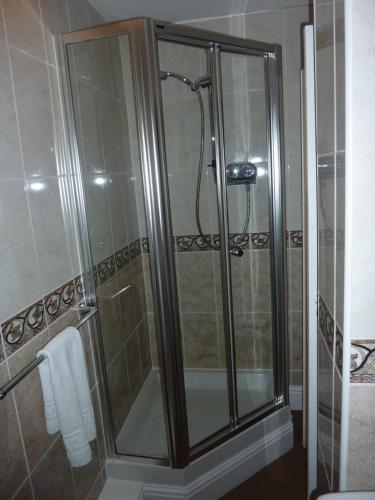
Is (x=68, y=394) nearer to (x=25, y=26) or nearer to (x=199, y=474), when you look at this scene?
(x=199, y=474)

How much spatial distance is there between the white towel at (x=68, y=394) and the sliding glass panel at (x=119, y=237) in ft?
1.20

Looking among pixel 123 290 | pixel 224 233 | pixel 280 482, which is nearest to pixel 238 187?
pixel 224 233

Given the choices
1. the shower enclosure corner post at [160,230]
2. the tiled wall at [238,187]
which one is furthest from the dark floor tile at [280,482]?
the tiled wall at [238,187]

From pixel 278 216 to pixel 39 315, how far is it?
1.24 m

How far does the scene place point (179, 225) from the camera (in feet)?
6.43

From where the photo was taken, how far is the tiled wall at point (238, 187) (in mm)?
1898

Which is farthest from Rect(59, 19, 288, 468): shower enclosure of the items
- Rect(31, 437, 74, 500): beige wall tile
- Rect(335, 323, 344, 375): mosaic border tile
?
Rect(335, 323, 344, 375): mosaic border tile

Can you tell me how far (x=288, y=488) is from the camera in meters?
1.79

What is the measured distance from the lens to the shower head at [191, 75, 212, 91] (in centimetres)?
180

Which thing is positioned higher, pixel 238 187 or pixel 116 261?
pixel 238 187

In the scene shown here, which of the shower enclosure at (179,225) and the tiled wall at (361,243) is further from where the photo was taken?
the shower enclosure at (179,225)

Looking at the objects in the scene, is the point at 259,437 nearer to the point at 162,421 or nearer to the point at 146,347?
the point at 162,421

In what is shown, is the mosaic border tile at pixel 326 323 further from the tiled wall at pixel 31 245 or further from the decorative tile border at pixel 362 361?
the tiled wall at pixel 31 245

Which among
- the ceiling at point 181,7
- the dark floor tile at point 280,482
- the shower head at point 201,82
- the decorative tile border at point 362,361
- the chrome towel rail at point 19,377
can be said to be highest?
the ceiling at point 181,7
